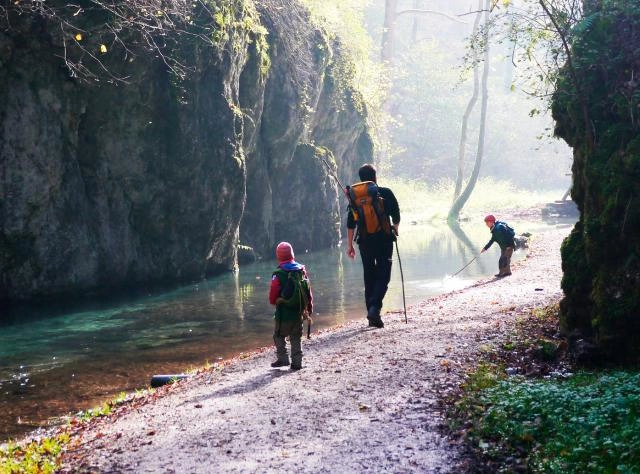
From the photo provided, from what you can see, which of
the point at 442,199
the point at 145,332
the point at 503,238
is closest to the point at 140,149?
the point at 145,332

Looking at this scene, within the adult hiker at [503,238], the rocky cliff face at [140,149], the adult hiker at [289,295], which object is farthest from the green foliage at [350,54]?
the adult hiker at [289,295]

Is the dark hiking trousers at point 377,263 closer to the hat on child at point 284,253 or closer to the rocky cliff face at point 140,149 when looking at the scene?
the hat on child at point 284,253

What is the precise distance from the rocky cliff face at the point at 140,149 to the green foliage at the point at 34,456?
10.0 meters

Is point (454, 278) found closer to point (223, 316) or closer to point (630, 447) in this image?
point (223, 316)

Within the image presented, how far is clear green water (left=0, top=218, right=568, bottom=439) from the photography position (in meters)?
11.0

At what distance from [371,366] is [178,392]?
2420 millimetres

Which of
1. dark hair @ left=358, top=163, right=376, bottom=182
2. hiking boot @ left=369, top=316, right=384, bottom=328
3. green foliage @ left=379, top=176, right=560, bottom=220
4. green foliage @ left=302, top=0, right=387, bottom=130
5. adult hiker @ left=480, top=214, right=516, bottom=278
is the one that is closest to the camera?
dark hair @ left=358, top=163, right=376, bottom=182

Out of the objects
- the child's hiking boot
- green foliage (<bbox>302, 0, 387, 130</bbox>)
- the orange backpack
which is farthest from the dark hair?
green foliage (<bbox>302, 0, 387, 130</bbox>)

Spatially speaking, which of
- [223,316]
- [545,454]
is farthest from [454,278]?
[545,454]

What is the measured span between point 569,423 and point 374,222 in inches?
230

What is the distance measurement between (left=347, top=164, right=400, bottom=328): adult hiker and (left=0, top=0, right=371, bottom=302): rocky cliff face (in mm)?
7845

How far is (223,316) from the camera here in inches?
687

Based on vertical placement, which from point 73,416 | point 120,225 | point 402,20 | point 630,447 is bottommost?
point 73,416

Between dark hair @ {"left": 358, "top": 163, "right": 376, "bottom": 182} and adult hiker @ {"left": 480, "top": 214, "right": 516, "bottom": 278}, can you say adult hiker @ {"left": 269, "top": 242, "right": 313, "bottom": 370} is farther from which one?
adult hiker @ {"left": 480, "top": 214, "right": 516, "bottom": 278}
